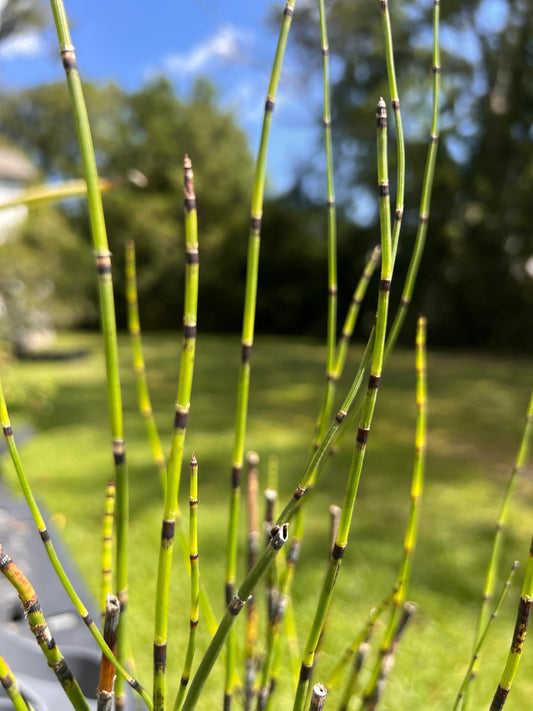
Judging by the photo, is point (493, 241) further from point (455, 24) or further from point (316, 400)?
point (316, 400)

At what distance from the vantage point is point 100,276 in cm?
37

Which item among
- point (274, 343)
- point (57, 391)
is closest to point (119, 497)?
point (57, 391)

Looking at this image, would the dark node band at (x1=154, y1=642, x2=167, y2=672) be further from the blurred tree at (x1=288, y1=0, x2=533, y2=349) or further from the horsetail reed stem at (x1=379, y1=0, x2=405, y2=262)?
the blurred tree at (x1=288, y1=0, x2=533, y2=349)

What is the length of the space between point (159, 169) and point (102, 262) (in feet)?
47.8

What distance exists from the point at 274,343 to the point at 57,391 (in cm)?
510

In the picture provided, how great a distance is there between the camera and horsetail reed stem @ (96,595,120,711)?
391 mm

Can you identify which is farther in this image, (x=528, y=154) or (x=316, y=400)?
(x=528, y=154)

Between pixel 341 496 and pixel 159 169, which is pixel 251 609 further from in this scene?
pixel 159 169

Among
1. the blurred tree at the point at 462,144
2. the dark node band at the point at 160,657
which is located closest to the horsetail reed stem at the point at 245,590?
the dark node band at the point at 160,657

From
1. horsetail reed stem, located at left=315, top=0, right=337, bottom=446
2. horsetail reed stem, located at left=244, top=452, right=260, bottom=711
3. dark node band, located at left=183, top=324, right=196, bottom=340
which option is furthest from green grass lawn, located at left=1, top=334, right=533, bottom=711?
dark node band, located at left=183, top=324, right=196, bottom=340

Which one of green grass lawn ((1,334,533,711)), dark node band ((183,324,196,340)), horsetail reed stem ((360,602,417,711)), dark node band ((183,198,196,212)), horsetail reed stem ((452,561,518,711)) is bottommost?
green grass lawn ((1,334,533,711))

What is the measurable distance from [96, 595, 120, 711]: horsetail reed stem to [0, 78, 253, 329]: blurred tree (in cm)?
1206

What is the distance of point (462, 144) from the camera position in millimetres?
7996

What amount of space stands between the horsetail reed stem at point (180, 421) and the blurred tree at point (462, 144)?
7.24 m
